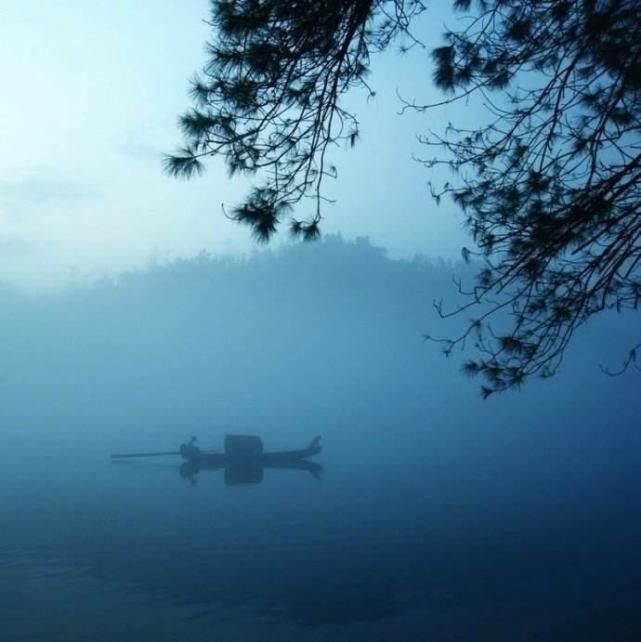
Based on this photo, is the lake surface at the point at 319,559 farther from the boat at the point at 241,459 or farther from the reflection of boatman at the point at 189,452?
the reflection of boatman at the point at 189,452

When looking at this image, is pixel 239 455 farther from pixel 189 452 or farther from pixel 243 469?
pixel 189 452

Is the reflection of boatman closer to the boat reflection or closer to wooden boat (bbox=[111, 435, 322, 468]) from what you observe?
wooden boat (bbox=[111, 435, 322, 468])

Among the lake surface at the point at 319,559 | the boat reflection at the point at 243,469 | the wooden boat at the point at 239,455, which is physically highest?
the wooden boat at the point at 239,455

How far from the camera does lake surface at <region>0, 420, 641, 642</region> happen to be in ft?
30.4

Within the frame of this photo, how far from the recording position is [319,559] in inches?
492

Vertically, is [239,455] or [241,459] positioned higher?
[239,455]

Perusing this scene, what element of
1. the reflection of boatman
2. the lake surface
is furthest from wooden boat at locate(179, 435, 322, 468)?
the lake surface

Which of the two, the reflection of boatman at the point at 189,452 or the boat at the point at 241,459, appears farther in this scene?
the reflection of boatman at the point at 189,452

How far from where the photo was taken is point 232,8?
3586mm

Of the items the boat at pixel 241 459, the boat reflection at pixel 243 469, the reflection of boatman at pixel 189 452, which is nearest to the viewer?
the boat reflection at pixel 243 469

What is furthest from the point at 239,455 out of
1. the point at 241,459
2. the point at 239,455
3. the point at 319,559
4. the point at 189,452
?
the point at 319,559

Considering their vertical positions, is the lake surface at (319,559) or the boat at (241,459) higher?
the boat at (241,459)

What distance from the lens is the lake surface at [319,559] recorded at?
926 centimetres

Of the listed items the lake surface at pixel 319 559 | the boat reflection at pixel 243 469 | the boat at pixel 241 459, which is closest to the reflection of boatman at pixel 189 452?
the boat at pixel 241 459
